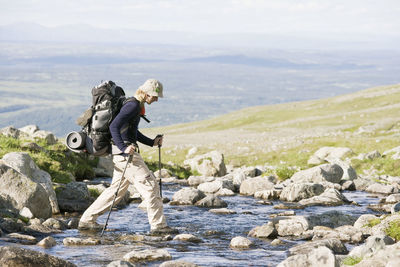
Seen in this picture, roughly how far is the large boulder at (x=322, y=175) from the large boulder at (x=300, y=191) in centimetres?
385

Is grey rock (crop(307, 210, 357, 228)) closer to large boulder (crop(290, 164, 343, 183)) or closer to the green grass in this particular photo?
large boulder (crop(290, 164, 343, 183))

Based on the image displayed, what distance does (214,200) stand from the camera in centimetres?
2200

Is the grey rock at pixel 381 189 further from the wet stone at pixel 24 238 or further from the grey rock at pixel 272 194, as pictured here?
the wet stone at pixel 24 238

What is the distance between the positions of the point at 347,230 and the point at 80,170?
16.1 meters

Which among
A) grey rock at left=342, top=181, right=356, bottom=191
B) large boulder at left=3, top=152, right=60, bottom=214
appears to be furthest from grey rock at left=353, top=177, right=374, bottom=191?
large boulder at left=3, top=152, right=60, bottom=214

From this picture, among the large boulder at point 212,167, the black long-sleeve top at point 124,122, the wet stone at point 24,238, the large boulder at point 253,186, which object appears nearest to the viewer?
the wet stone at point 24,238

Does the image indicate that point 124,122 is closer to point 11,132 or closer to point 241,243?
point 241,243

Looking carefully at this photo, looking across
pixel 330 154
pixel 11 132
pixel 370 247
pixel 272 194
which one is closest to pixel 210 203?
pixel 272 194

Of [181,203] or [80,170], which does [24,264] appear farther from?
[80,170]

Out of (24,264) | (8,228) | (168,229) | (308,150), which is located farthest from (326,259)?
(308,150)

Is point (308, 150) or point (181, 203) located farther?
point (308, 150)

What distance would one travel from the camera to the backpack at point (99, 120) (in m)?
14.9

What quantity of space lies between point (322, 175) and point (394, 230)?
1390 cm

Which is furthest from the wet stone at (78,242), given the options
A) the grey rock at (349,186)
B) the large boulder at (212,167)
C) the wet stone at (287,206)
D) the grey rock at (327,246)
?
the large boulder at (212,167)
